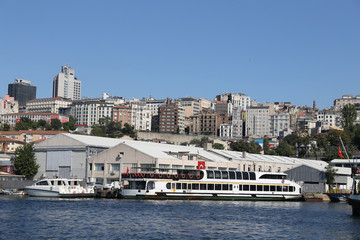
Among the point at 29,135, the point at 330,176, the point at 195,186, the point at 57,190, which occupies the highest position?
the point at 29,135

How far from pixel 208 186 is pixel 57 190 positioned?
1823 centimetres

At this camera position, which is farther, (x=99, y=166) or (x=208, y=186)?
(x=99, y=166)

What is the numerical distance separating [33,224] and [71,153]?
43414mm

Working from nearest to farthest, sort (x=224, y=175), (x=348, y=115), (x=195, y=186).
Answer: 1. (x=195, y=186)
2. (x=224, y=175)
3. (x=348, y=115)

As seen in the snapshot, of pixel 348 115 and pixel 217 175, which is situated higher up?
pixel 348 115

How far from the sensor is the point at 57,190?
62438 mm

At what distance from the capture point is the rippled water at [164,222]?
34844mm

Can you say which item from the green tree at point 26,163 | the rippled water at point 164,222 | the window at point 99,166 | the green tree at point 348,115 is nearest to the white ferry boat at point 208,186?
the rippled water at point 164,222

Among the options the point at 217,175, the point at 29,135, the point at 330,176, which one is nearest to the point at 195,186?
the point at 217,175

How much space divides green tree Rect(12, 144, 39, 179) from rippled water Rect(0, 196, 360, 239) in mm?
30041

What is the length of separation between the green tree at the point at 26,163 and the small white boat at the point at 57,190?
1885 centimetres

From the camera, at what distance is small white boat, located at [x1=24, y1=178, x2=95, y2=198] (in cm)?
6247

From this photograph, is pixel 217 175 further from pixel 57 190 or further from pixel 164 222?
pixel 164 222

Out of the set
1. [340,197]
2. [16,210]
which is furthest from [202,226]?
[340,197]
